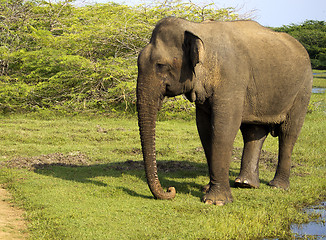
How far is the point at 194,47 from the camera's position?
6027mm

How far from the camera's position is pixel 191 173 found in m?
8.59

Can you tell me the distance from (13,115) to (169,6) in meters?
6.35

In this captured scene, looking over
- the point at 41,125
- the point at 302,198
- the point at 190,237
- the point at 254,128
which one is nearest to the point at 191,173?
the point at 254,128

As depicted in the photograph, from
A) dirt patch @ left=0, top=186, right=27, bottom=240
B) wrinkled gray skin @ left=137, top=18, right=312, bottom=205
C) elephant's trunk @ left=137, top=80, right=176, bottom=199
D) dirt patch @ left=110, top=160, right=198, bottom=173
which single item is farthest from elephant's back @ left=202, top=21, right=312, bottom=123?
dirt patch @ left=0, top=186, right=27, bottom=240

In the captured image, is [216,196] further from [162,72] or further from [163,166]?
[163,166]

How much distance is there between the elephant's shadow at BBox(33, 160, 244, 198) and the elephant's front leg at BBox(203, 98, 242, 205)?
67 centimetres

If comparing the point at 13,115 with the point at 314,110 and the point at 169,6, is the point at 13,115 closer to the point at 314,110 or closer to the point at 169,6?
the point at 169,6

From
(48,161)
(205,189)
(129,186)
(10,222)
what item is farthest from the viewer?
(48,161)

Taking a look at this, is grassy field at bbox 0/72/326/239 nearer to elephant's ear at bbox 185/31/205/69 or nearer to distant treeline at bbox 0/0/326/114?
elephant's ear at bbox 185/31/205/69

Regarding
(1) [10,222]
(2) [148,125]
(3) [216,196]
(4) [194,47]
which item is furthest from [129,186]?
(4) [194,47]

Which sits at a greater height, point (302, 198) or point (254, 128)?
point (254, 128)

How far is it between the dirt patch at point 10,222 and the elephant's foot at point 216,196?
2377 millimetres

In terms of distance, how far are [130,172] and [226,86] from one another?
9.13 ft

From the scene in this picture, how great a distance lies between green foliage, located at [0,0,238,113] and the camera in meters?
15.9
